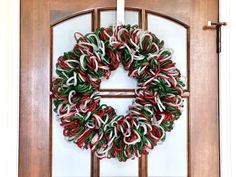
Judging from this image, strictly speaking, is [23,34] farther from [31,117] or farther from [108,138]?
[108,138]

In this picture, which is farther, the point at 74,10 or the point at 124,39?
the point at 74,10

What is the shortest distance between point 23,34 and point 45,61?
6.1 inches

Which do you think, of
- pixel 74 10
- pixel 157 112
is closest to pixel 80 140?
pixel 157 112

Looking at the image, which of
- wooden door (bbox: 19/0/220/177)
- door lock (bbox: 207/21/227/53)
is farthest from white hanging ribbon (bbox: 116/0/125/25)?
door lock (bbox: 207/21/227/53)

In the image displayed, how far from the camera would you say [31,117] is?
133cm

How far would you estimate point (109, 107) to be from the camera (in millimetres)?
1289

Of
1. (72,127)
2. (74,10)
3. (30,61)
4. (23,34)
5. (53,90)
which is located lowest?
(72,127)

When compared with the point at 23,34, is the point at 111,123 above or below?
below
